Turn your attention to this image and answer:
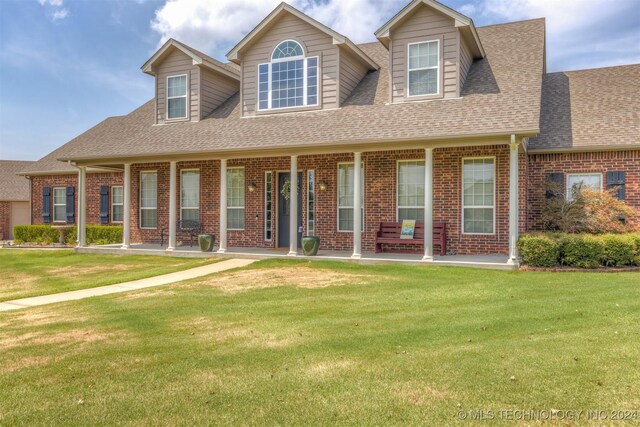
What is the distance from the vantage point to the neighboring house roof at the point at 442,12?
12.6 meters

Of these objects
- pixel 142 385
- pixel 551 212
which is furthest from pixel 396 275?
pixel 142 385

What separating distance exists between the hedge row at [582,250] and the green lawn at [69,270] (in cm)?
755

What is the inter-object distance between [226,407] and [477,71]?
493 inches

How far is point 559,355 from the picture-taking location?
15.5ft

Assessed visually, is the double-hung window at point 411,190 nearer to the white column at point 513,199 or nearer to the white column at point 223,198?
the white column at point 513,199

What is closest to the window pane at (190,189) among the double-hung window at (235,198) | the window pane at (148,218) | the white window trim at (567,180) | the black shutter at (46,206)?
the double-hung window at (235,198)

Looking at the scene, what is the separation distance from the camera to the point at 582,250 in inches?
408

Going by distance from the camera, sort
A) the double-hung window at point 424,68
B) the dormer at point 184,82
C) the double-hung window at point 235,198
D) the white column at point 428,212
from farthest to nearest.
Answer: the dormer at point 184,82 < the double-hung window at point 235,198 < the double-hung window at point 424,68 < the white column at point 428,212

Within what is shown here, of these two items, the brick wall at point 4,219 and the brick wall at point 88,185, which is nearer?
the brick wall at point 88,185

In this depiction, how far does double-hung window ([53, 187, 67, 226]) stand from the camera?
20.9 m

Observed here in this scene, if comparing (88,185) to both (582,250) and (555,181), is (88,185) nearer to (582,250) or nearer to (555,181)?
(555,181)

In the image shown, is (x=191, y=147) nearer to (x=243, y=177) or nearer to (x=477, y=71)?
(x=243, y=177)

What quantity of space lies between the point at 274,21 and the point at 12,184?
803 inches

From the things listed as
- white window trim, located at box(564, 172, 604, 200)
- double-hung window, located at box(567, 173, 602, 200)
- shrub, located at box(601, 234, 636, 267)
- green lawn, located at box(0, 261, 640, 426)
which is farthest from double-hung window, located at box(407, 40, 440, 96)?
green lawn, located at box(0, 261, 640, 426)
